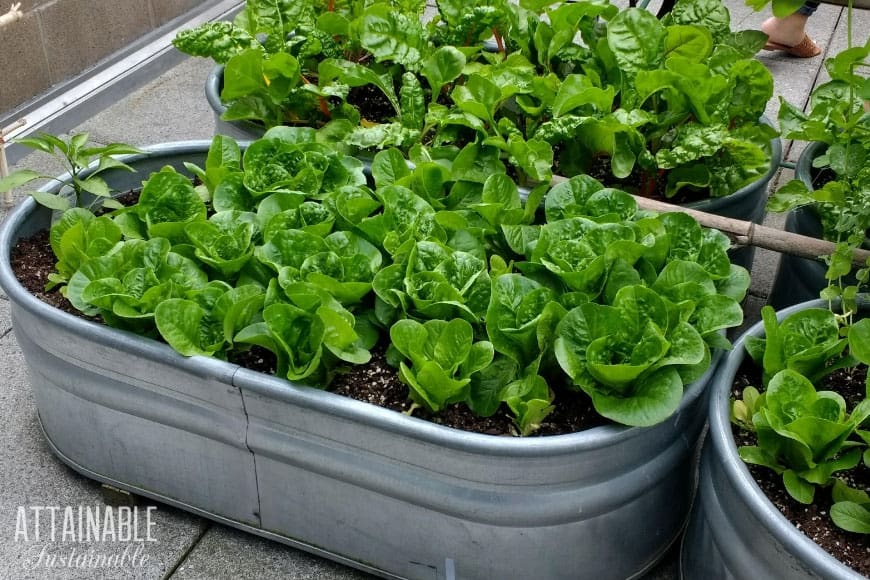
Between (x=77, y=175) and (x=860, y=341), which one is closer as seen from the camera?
(x=860, y=341)

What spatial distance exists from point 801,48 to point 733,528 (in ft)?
9.20

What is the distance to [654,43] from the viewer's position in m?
2.28

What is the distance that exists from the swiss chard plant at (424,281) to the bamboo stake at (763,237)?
191mm

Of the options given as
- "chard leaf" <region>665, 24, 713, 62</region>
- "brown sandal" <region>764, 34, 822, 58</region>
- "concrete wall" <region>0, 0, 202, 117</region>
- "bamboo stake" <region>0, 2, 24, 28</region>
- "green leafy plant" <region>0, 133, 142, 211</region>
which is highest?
"chard leaf" <region>665, 24, 713, 62</region>

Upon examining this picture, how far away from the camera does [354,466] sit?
5.31 ft

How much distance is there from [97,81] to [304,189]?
1666mm

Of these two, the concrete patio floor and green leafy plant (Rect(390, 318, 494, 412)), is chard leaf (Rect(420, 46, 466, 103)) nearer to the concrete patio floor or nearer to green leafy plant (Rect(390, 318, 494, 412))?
green leafy plant (Rect(390, 318, 494, 412))

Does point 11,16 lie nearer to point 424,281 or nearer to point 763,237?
point 424,281

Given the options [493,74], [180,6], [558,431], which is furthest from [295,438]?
[180,6]

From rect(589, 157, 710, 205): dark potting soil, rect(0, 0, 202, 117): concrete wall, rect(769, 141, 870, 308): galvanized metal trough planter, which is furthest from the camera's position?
rect(0, 0, 202, 117): concrete wall

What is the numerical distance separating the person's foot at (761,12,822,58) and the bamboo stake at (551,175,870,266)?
6.46ft

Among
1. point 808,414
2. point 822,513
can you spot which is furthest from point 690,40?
point 822,513

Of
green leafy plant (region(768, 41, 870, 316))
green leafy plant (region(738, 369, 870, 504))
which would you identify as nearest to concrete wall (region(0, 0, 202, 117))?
green leafy plant (region(768, 41, 870, 316))

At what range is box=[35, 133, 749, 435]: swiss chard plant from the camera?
1593 millimetres
